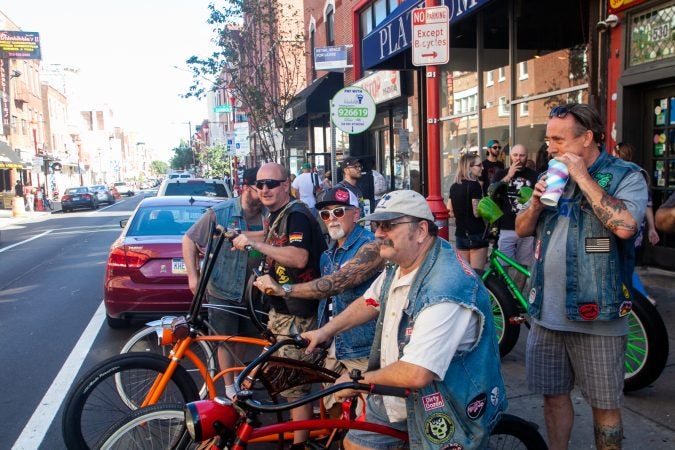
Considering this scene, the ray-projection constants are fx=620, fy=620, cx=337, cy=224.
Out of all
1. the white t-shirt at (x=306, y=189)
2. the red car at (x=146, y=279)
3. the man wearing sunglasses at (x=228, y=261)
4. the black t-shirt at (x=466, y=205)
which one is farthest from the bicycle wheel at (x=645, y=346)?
the white t-shirt at (x=306, y=189)

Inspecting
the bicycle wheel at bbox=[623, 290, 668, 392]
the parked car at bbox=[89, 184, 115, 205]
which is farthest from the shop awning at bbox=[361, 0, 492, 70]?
the parked car at bbox=[89, 184, 115, 205]

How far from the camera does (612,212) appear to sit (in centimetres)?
286

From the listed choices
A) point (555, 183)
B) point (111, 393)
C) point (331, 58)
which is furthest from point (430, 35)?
point (331, 58)

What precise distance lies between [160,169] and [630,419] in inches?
8040

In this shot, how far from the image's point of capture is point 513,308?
5.26m

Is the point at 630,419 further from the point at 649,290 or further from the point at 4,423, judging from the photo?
the point at 4,423

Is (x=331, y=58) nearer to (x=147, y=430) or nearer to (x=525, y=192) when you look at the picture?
(x=525, y=192)

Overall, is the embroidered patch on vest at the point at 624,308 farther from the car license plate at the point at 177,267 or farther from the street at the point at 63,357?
the car license plate at the point at 177,267

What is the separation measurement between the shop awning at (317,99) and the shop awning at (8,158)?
96.9ft

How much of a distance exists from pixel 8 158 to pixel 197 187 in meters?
37.8

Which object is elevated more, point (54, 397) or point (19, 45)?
point (19, 45)

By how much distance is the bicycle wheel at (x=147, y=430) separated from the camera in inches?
115

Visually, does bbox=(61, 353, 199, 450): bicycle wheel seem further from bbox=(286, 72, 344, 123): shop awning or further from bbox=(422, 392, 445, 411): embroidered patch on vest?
bbox=(286, 72, 344, 123): shop awning

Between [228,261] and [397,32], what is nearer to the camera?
[228,261]
